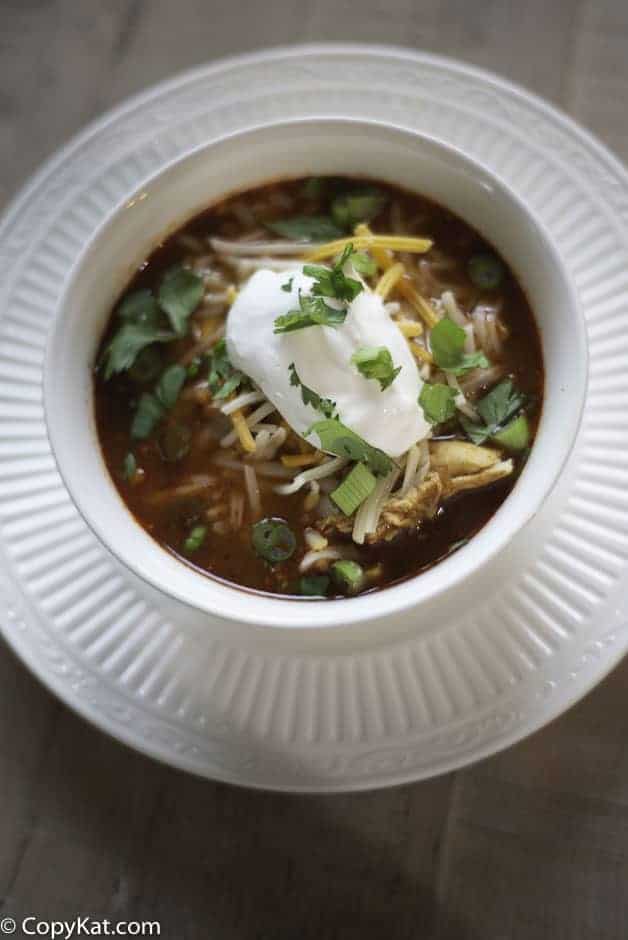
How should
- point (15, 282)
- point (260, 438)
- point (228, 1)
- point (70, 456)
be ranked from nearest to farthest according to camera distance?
point (70, 456)
point (260, 438)
point (15, 282)
point (228, 1)

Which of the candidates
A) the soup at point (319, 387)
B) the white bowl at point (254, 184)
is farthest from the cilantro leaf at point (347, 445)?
the white bowl at point (254, 184)

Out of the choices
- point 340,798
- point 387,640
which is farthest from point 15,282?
point 340,798

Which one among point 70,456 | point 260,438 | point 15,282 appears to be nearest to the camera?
point 70,456

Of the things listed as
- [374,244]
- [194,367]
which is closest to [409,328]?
[374,244]

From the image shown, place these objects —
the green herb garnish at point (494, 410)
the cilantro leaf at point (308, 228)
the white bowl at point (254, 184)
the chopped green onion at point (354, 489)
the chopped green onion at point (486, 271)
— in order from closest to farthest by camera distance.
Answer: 1. the white bowl at point (254, 184)
2. the chopped green onion at point (354, 489)
3. the green herb garnish at point (494, 410)
4. the chopped green onion at point (486, 271)
5. the cilantro leaf at point (308, 228)

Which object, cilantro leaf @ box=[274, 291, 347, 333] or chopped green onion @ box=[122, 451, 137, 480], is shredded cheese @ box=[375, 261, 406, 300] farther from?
chopped green onion @ box=[122, 451, 137, 480]

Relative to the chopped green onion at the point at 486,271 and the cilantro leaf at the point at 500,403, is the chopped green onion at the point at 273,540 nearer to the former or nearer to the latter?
the cilantro leaf at the point at 500,403

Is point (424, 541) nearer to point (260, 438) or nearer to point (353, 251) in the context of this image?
point (260, 438)
